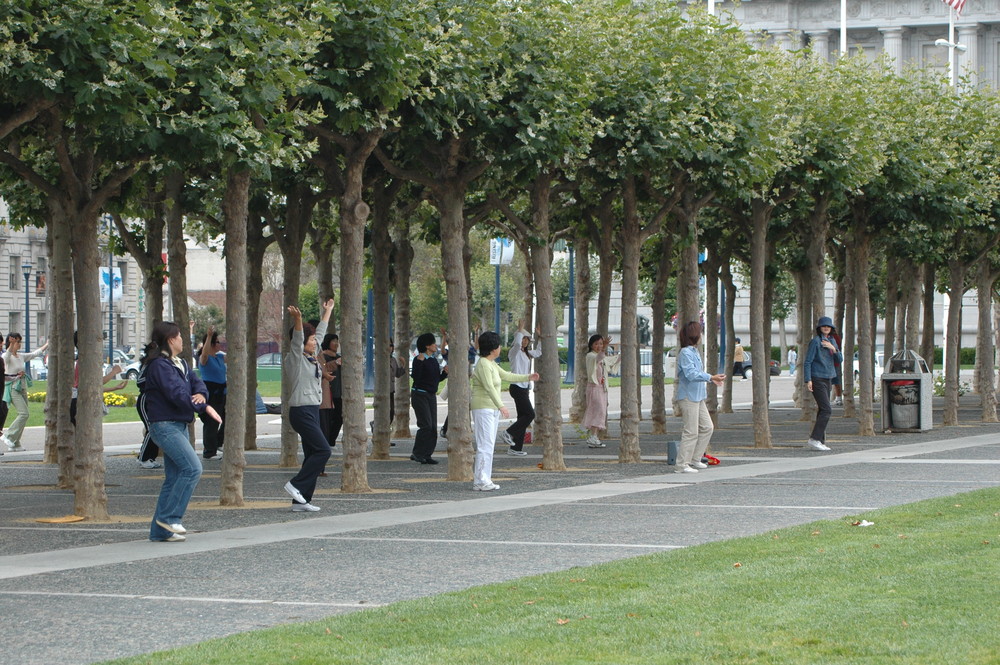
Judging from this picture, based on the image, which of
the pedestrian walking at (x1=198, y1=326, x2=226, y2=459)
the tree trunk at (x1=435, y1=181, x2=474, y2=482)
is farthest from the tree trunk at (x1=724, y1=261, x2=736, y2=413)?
the tree trunk at (x1=435, y1=181, x2=474, y2=482)

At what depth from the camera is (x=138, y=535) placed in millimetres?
12633

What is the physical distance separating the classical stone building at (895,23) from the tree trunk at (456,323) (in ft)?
242

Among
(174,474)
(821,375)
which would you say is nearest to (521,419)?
(821,375)

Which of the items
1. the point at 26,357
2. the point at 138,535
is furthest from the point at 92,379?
the point at 26,357

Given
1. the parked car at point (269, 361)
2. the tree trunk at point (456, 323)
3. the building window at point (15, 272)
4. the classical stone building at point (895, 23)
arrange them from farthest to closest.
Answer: the classical stone building at point (895, 23), the building window at point (15, 272), the parked car at point (269, 361), the tree trunk at point (456, 323)

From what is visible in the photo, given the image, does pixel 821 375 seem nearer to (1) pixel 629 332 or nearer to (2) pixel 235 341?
(1) pixel 629 332

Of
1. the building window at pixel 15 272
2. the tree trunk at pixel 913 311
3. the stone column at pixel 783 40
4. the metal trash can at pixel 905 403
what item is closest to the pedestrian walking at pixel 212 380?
the stone column at pixel 783 40

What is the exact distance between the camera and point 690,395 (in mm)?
18719

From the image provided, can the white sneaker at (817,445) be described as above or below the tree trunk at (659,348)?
below

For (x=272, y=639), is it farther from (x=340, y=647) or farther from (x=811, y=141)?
(x=811, y=141)

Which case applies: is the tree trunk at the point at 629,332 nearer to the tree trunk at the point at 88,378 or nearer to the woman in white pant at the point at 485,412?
the woman in white pant at the point at 485,412

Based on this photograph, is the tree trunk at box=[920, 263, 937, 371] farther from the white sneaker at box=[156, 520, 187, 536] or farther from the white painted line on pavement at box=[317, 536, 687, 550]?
the white sneaker at box=[156, 520, 187, 536]

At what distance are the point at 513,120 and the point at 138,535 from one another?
6.78 m

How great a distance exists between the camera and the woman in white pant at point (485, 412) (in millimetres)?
16375
